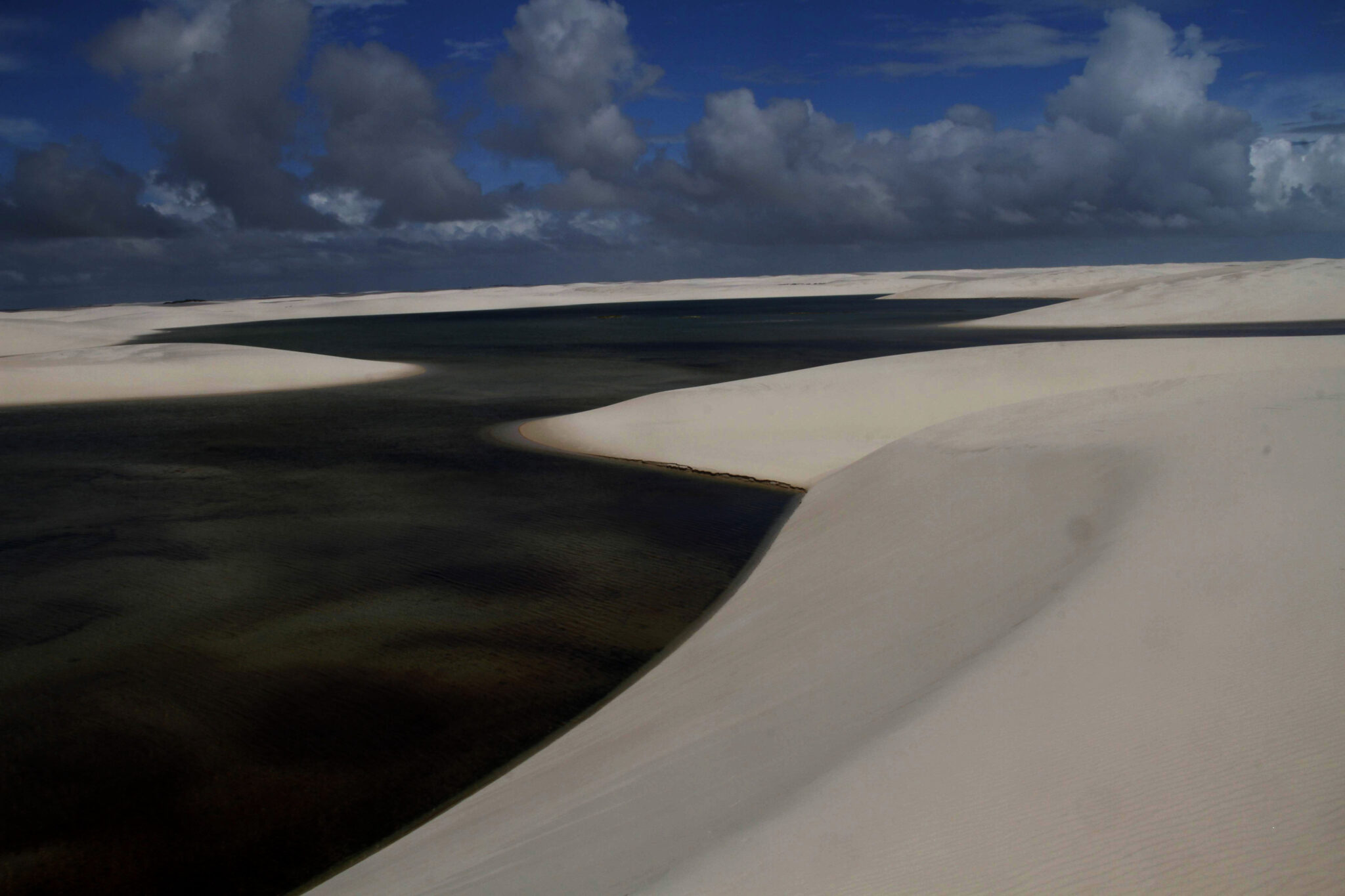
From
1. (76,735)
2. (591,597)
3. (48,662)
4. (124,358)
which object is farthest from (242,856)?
(124,358)

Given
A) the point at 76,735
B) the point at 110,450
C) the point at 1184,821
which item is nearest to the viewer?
the point at 1184,821

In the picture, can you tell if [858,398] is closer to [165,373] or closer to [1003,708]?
[1003,708]

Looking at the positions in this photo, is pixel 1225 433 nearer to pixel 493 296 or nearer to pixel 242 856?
pixel 242 856

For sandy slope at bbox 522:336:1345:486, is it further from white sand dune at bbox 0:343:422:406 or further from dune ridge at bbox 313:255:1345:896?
white sand dune at bbox 0:343:422:406

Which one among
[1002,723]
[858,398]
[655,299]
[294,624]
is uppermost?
[655,299]

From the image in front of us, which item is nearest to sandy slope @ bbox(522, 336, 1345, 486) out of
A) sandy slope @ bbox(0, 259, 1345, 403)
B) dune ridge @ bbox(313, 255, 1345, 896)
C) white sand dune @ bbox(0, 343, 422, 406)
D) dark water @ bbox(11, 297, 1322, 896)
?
dark water @ bbox(11, 297, 1322, 896)

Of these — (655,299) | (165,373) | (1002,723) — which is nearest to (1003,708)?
(1002,723)
